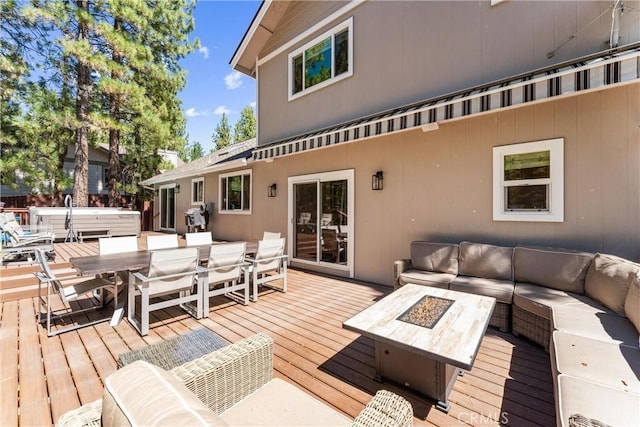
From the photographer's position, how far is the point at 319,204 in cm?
805

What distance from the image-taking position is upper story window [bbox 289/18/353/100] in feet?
24.6

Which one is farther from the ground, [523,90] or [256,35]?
[256,35]

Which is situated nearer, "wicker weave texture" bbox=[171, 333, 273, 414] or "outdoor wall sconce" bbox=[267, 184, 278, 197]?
"wicker weave texture" bbox=[171, 333, 273, 414]

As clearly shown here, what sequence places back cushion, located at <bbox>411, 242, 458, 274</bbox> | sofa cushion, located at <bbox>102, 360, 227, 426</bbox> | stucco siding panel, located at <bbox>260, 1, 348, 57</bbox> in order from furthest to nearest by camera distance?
stucco siding panel, located at <bbox>260, 1, 348, 57</bbox> < back cushion, located at <bbox>411, 242, 458, 274</bbox> < sofa cushion, located at <bbox>102, 360, 227, 426</bbox>

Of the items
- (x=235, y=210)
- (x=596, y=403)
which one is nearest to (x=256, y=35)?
(x=235, y=210)

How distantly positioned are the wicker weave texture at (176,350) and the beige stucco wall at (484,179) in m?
4.28

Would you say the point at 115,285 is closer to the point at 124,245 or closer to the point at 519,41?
the point at 124,245

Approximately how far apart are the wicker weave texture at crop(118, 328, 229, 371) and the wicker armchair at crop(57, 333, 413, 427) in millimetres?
686

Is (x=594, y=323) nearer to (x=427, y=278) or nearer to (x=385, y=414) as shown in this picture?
(x=427, y=278)

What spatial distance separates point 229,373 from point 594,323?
12.3 feet

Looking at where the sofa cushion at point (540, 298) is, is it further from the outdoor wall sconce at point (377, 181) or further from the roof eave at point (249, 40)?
the roof eave at point (249, 40)

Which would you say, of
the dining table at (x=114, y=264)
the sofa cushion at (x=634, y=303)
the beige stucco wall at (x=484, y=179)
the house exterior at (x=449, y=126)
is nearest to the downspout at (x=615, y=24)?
the house exterior at (x=449, y=126)

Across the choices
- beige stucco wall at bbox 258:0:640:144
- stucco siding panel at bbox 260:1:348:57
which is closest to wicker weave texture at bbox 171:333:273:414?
beige stucco wall at bbox 258:0:640:144

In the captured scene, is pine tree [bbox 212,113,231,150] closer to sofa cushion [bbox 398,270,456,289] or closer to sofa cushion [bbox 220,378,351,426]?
sofa cushion [bbox 398,270,456,289]
